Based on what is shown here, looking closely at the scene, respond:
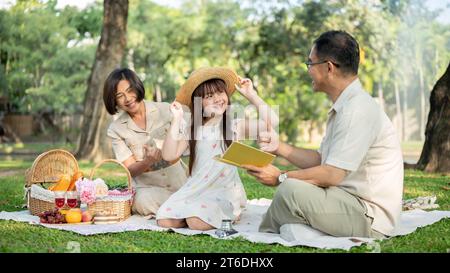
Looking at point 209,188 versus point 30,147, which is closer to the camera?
point 209,188

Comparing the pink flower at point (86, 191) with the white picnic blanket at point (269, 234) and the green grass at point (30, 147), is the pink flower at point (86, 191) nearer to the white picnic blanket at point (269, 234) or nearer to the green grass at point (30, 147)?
the white picnic blanket at point (269, 234)

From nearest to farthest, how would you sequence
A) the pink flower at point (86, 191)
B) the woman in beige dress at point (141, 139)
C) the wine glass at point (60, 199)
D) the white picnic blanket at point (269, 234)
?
the white picnic blanket at point (269, 234), the pink flower at point (86, 191), the wine glass at point (60, 199), the woman in beige dress at point (141, 139)

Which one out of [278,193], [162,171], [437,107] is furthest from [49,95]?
[278,193]

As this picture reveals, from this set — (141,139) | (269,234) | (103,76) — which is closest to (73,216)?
(141,139)

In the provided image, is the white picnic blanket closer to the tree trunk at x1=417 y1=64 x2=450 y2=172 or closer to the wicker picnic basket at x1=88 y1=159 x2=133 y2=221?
the wicker picnic basket at x1=88 y1=159 x2=133 y2=221

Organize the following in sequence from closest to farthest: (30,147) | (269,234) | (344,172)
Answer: (344,172) → (269,234) → (30,147)

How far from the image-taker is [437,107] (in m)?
10.4

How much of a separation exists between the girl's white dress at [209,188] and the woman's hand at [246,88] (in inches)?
17.0

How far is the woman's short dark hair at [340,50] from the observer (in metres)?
4.28

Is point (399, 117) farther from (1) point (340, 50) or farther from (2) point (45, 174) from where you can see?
(1) point (340, 50)

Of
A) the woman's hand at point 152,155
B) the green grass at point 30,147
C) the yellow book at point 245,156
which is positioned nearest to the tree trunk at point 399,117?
the green grass at point 30,147

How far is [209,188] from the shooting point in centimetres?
526

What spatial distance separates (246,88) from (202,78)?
0.39 metres

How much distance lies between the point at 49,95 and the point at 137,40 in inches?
177
